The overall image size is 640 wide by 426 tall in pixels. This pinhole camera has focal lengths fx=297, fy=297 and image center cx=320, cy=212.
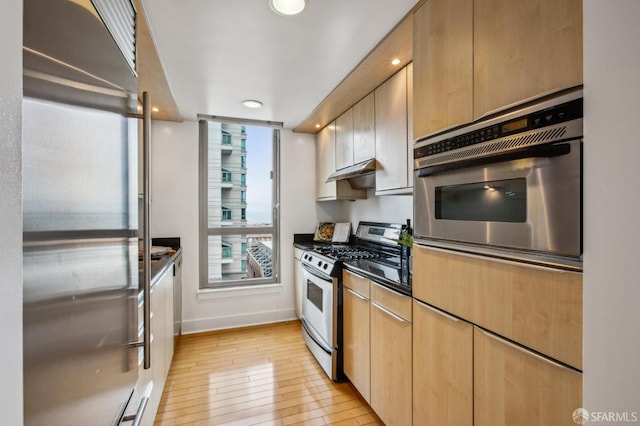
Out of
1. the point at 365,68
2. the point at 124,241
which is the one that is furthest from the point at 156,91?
the point at 124,241

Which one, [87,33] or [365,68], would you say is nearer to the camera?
[87,33]

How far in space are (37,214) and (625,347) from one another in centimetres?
127

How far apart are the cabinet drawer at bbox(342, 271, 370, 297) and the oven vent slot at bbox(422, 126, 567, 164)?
0.99 m

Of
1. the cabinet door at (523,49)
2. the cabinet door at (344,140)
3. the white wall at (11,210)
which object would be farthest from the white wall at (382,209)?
the white wall at (11,210)

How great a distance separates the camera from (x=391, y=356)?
1.71m

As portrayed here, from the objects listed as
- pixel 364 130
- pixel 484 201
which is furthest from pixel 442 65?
pixel 364 130

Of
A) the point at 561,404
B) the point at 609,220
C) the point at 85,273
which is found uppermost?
the point at 609,220

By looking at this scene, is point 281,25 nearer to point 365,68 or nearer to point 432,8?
point 365,68

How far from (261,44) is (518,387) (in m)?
2.12

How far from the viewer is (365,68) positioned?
2.06m

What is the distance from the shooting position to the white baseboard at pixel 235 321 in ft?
10.9

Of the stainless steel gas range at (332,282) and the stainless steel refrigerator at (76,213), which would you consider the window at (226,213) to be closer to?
the stainless steel gas range at (332,282)

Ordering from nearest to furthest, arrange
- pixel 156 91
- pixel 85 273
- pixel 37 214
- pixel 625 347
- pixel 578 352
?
pixel 37 214, pixel 85 273, pixel 625 347, pixel 578 352, pixel 156 91

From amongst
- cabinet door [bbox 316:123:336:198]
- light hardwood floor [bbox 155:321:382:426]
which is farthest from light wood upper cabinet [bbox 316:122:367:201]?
light hardwood floor [bbox 155:321:382:426]
